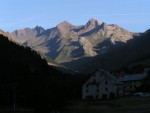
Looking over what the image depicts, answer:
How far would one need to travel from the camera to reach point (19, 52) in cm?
17875

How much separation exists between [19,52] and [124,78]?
145ft

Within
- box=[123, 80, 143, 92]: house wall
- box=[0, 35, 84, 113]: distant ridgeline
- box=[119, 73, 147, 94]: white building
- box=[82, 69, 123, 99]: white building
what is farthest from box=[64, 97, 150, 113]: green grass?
box=[123, 80, 143, 92]: house wall

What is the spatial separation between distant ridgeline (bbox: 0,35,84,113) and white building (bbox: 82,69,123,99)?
4.89 meters

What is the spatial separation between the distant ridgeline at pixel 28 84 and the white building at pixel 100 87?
489 centimetres

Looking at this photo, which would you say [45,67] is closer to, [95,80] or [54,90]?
[95,80]

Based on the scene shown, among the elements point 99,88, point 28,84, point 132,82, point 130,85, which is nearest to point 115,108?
point 28,84

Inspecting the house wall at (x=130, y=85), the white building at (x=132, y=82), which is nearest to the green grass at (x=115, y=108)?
the white building at (x=132, y=82)

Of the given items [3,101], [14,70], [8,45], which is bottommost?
[3,101]

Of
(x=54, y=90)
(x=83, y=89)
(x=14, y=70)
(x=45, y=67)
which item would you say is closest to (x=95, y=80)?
(x=83, y=89)

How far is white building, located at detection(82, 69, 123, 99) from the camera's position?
140 m

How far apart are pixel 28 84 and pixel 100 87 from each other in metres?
32.8

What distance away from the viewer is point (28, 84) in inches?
4537

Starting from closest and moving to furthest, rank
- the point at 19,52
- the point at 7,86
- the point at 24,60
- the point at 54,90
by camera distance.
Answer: the point at 54,90, the point at 7,86, the point at 24,60, the point at 19,52

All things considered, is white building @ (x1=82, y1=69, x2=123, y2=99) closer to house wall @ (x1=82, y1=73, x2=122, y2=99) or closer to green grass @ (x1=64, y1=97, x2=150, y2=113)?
house wall @ (x1=82, y1=73, x2=122, y2=99)
